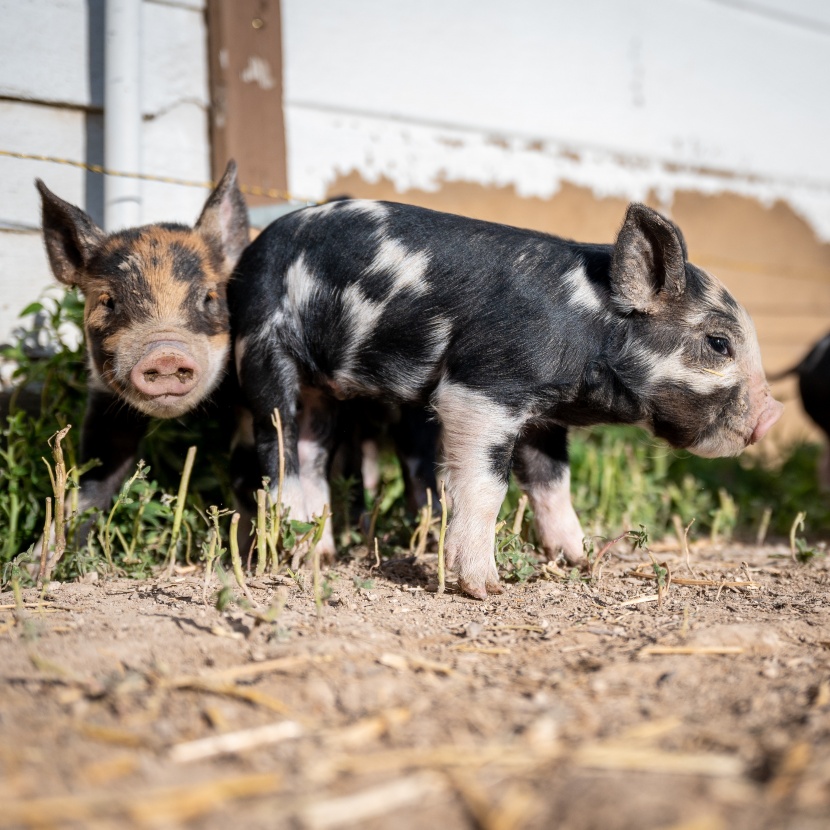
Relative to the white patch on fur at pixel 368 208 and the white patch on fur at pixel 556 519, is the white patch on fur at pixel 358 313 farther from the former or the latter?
the white patch on fur at pixel 556 519

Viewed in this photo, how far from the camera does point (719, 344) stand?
10.1 ft

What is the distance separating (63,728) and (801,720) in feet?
4.41

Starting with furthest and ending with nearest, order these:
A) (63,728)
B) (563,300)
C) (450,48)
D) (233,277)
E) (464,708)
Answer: (450,48)
(233,277)
(563,300)
(464,708)
(63,728)

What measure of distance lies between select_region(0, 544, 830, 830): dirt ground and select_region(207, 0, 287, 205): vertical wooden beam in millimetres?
2536

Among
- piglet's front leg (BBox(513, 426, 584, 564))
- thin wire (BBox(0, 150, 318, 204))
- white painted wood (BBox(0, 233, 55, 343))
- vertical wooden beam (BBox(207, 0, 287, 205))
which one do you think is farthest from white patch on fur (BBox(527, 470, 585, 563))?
white painted wood (BBox(0, 233, 55, 343))

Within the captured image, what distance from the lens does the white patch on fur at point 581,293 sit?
9.98ft

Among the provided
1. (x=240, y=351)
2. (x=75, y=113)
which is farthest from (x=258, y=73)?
(x=240, y=351)

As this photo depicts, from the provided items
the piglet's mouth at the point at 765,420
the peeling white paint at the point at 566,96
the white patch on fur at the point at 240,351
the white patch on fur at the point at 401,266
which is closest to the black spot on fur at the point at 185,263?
the white patch on fur at the point at 240,351

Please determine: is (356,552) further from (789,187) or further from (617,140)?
(789,187)

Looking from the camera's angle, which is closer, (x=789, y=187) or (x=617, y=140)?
(x=617, y=140)

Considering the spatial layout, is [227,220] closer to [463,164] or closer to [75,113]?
[75,113]

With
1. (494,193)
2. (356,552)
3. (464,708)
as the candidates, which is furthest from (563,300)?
(494,193)

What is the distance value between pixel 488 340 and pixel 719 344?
2.48 feet

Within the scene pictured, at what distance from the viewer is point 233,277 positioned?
360cm
